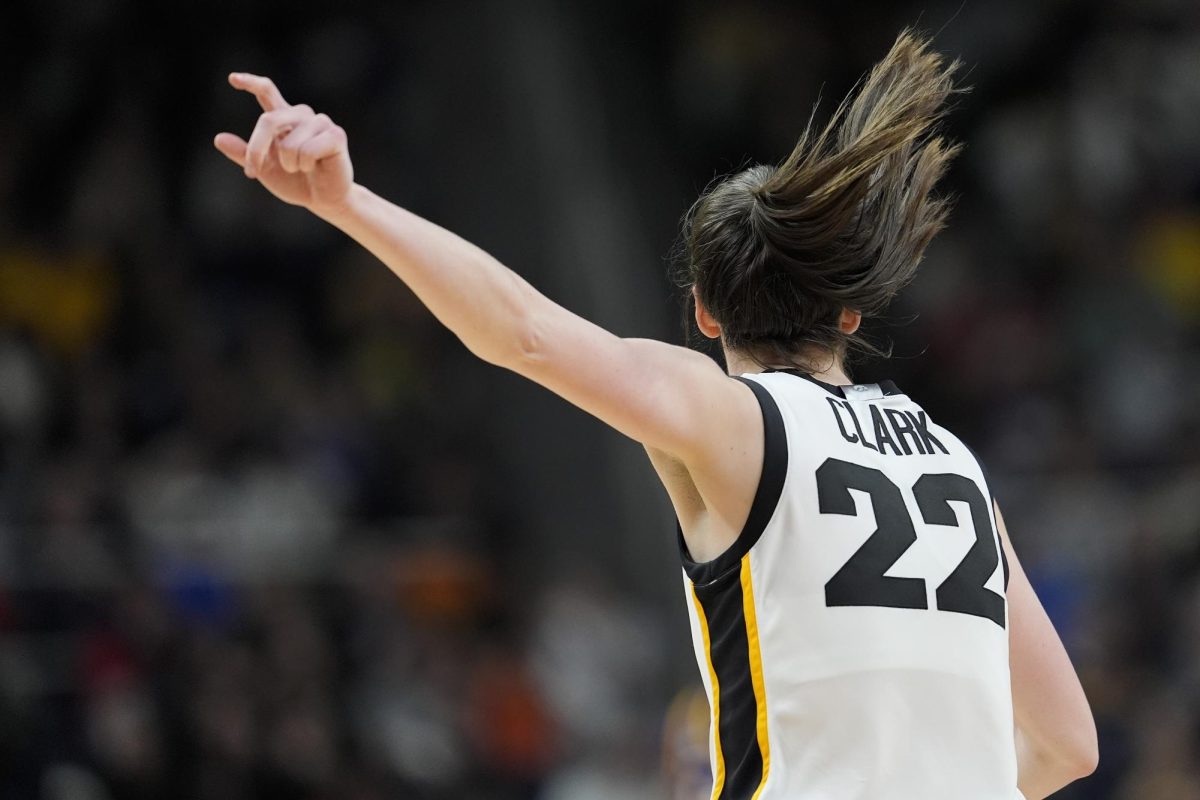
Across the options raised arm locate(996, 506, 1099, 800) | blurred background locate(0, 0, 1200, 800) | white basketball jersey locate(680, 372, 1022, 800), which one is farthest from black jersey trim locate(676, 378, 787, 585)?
blurred background locate(0, 0, 1200, 800)

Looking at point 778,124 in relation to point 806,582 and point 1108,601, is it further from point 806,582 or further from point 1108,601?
point 806,582

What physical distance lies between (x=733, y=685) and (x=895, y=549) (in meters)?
0.37

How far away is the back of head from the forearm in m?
0.52

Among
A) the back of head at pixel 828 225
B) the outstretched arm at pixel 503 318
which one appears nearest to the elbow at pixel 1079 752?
the back of head at pixel 828 225

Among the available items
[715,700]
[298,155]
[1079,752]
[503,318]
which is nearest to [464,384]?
[1079,752]

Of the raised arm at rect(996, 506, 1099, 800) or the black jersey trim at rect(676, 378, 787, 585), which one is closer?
the black jersey trim at rect(676, 378, 787, 585)

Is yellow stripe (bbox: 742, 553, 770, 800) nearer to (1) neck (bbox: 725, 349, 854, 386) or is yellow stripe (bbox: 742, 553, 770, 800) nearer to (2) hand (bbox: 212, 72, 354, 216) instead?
(1) neck (bbox: 725, 349, 854, 386)

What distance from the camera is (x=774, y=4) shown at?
49.4 feet

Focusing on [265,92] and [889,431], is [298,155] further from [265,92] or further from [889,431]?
[889,431]

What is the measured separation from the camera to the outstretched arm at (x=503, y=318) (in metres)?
2.52

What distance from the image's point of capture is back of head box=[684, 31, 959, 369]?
116 inches

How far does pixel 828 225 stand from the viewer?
2973 mm

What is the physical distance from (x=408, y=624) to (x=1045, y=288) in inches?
201

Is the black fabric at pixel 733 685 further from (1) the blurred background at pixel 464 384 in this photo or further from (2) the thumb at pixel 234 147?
(1) the blurred background at pixel 464 384
